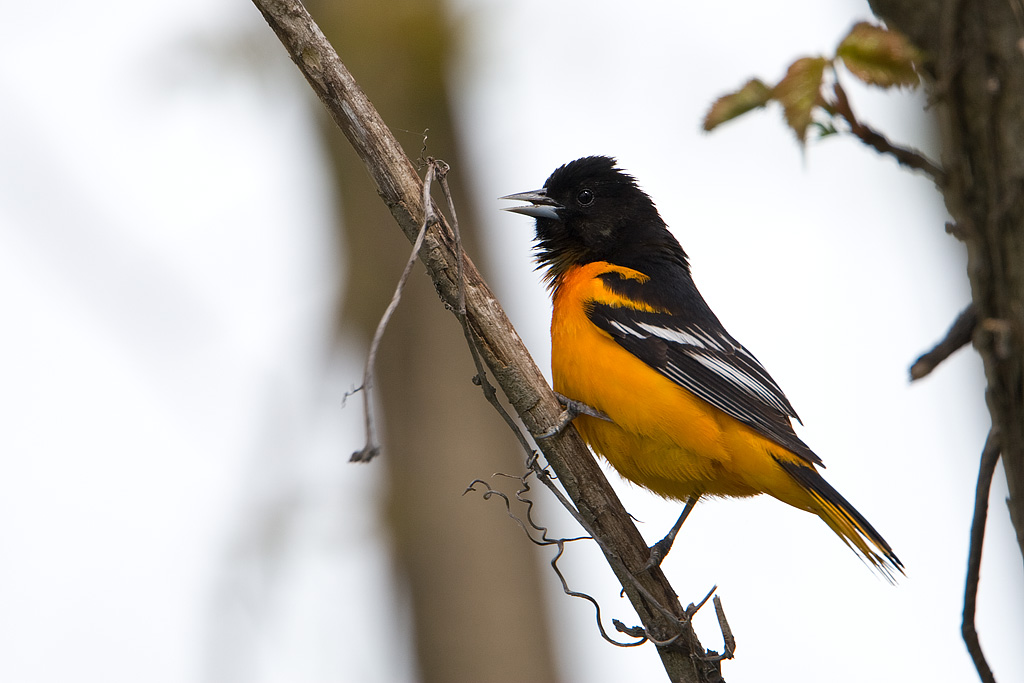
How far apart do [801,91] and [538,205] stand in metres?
3.34

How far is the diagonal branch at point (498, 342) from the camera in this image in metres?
2.67

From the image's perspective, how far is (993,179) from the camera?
5.43 feet

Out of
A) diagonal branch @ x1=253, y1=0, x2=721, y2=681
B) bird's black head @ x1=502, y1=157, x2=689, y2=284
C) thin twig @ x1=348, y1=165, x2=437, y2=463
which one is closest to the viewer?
thin twig @ x1=348, y1=165, x2=437, y2=463

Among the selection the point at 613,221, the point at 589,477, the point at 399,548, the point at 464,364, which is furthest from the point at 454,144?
the point at 589,477

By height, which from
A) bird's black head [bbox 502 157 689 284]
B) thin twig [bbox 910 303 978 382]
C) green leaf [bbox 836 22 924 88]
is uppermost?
bird's black head [bbox 502 157 689 284]

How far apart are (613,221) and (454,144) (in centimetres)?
277

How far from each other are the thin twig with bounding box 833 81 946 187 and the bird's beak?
336 centimetres

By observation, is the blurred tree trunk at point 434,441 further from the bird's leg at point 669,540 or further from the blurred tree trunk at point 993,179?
the blurred tree trunk at point 993,179

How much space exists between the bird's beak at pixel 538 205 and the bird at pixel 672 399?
1.18 ft

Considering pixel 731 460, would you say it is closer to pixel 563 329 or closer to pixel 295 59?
pixel 563 329

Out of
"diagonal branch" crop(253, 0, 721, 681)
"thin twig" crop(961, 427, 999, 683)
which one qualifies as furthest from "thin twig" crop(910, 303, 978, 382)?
"diagonal branch" crop(253, 0, 721, 681)

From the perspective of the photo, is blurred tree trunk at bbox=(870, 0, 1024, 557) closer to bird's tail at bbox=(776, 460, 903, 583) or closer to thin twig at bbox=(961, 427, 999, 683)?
thin twig at bbox=(961, 427, 999, 683)

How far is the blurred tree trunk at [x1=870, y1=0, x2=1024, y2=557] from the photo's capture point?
1636 mm

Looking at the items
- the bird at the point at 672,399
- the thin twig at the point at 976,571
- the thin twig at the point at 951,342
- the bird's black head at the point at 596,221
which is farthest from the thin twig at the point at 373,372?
the bird's black head at the point at 596,221
